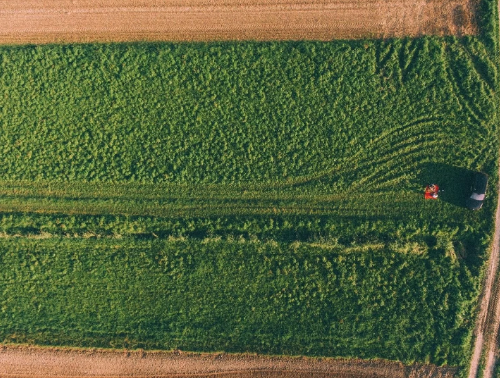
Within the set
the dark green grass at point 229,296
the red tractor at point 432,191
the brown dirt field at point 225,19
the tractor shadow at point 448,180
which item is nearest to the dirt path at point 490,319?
the dark green grass at point 229,296

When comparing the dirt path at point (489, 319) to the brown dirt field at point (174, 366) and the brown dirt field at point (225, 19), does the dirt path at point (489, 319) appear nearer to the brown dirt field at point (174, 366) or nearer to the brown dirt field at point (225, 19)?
the brown dirt field at point (174, 366)

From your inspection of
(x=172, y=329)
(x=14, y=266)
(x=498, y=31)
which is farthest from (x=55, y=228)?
(x=498, y=31)

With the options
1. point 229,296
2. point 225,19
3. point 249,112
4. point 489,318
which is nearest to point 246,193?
point 249,112

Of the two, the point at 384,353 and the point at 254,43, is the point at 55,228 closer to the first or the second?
the point at 254,43

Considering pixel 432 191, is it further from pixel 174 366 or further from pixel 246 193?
pixel 174 366

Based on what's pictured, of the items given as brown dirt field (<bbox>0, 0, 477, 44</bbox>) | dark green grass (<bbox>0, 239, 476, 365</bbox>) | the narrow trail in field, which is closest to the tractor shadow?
the narrow trail in field

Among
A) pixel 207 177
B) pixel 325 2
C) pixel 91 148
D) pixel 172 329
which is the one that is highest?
pixel 325 2
